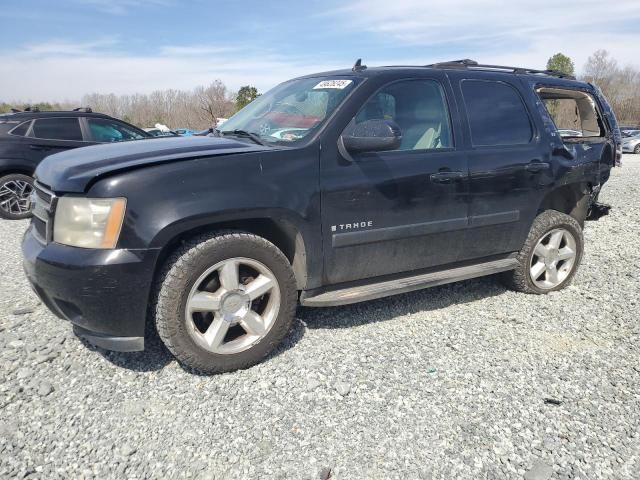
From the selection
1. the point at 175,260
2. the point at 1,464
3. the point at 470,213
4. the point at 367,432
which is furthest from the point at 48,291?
the point at 470,213

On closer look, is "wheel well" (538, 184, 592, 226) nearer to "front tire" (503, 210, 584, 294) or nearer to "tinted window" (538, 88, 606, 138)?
"front tire" (503, 210, 584, 294)

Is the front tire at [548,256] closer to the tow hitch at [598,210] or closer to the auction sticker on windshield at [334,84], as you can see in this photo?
the tow hitch at [598,210]

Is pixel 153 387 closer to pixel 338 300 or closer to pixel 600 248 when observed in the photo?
pixel 338 300

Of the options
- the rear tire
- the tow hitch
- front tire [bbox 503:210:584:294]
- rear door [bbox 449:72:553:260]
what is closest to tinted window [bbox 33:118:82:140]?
the rear tire

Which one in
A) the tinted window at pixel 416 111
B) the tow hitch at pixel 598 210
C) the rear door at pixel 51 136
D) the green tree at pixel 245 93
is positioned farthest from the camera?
the green tree at pixel 245 93

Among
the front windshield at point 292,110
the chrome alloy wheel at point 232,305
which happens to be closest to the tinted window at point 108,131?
the front windshield at point 292,110

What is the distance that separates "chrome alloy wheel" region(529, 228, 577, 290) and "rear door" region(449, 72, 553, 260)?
33cm

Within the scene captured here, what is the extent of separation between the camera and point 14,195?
709 cm

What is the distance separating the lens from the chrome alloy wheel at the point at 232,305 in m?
2.68

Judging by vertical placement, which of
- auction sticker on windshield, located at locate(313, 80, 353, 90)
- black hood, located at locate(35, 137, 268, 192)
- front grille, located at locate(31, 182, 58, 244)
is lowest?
front grille, located at locate(31, 182, 58, 244)

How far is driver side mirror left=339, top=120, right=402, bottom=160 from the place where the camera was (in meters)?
2.90

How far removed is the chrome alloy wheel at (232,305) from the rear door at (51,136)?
19.3ft

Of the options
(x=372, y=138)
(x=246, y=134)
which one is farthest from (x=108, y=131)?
(x=372, y=138)

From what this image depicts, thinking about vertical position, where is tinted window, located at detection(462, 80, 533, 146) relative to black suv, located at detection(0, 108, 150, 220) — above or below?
above
